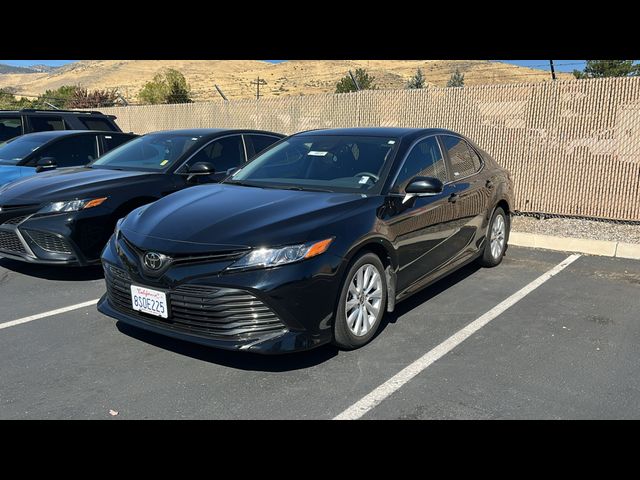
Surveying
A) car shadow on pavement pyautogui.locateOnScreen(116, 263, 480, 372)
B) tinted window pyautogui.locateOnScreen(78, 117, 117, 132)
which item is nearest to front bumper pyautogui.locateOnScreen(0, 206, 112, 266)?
car shadow on pavement pyautogui.locateOnScreen(116, 263, 480, 372)

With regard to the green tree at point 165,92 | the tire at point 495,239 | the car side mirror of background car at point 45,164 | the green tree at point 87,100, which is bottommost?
the tire at point 495,239

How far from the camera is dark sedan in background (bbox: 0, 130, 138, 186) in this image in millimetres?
7234

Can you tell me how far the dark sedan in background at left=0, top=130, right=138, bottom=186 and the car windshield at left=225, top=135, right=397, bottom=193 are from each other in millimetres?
3626

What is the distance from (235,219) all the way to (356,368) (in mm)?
1313

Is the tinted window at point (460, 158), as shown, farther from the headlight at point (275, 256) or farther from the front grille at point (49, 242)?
the front grille at point (49, 242)

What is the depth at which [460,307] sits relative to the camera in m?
4.95

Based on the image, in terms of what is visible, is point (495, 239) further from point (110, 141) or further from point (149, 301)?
point (110, 141)

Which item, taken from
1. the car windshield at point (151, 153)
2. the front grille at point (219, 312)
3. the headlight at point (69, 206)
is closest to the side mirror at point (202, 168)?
the car windshield at point (151, 153)

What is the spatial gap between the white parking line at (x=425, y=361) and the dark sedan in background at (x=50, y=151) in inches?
219

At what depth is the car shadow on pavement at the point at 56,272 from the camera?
18.6ft

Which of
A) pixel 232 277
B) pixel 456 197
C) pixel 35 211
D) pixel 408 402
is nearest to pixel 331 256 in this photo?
pixel 232 277

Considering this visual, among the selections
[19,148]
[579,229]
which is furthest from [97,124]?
[579,229]
